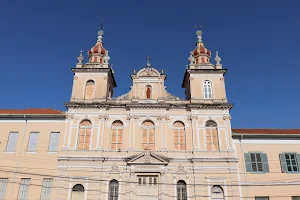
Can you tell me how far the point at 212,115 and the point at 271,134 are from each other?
18.5 feet

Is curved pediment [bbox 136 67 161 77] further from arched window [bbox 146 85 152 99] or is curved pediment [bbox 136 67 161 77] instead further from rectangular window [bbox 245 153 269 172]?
rectangular window [bbox 245 153 269 172]

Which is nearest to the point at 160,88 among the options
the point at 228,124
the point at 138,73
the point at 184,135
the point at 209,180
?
the point at 138,73

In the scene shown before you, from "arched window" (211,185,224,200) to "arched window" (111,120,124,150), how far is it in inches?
356

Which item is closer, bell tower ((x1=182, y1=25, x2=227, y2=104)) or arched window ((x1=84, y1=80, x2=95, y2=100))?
bell tower ((x1=182, y1=25, x2=227, y2=104))

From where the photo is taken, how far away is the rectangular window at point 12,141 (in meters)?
27.9

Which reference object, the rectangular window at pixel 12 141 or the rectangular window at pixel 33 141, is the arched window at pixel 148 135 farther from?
the rectangular window at pixel 12 141

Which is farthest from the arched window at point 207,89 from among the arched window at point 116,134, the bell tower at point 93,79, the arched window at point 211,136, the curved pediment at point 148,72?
the bell tower at point 93,79

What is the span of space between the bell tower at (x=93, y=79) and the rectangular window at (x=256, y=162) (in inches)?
572

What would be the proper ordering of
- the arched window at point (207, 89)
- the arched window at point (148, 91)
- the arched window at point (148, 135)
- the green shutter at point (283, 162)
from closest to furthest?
the green shutter at point (283, 162), the arched window at point (148, 135), the arched window at point (207, 89), the arched window at point (148, 91)

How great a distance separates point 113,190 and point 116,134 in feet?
16.6

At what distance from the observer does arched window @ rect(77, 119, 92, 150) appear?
27922mm

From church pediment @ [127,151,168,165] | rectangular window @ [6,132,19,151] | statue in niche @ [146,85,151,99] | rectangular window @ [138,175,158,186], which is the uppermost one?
statue in niche @ [146,85,151,99]

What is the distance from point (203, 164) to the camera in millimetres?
27078

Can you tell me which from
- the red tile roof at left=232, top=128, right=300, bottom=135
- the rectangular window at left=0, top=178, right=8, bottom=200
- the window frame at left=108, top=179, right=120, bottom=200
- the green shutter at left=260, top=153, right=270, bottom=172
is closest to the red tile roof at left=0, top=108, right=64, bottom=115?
the rectangular window at left=0, top=178, right=8, bottom=200
